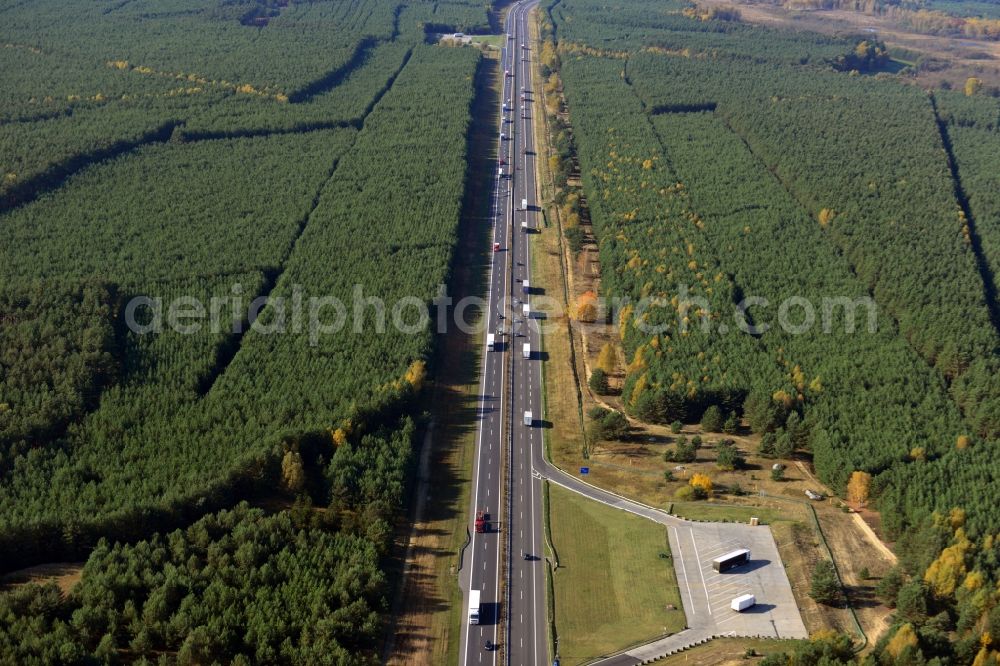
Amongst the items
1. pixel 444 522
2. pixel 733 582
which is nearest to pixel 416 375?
pixel 444 522

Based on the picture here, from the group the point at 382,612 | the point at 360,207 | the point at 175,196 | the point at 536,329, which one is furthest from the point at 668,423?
the point at 175,196

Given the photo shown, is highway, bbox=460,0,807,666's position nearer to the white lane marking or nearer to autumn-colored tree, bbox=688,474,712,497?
A: the white lane marking

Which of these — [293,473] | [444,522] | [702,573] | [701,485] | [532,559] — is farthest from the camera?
[701,485]

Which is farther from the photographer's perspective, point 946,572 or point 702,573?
point 702,573

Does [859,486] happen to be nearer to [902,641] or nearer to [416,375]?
[902,641]

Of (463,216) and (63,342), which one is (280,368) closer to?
(63,342)

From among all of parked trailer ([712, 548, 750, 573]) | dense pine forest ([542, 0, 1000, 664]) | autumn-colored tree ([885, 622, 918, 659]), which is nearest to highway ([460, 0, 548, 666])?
dense pine forest ([542, 0, 1000, 664])
